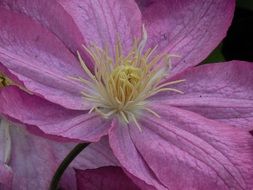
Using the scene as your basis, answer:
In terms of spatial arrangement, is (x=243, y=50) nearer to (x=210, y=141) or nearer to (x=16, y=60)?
(x=210, y=141)

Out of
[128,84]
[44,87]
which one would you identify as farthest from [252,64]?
[44,87]

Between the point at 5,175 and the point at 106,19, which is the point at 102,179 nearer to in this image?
the point at 5,175

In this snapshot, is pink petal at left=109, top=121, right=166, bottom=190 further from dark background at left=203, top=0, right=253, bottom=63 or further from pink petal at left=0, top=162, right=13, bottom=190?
dark background at left=203, top=0, right=253, bottom=63

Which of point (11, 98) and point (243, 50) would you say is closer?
point (11, 98)

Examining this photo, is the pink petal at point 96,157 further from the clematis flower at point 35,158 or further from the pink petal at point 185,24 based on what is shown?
the pink petal at point 185,24

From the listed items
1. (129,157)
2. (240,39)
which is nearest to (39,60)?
(129,157)

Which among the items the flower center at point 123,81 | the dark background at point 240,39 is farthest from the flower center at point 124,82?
the dark background at point 240,39

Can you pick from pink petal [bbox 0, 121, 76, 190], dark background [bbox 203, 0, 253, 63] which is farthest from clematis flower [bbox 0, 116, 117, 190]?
dark background [bbox 203, 0, 253, 63]
